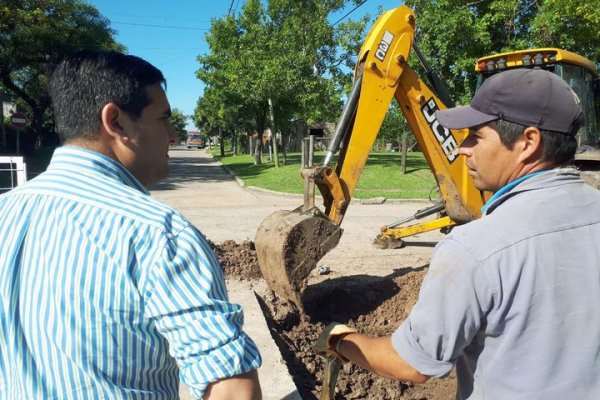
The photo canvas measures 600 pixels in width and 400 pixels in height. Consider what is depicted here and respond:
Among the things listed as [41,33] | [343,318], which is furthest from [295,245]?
[41,33]

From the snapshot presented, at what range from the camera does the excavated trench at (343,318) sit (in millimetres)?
4084

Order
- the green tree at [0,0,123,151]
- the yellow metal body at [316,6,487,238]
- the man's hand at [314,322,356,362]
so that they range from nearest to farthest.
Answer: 1. the man's hand at [314,322,356,362]
2. the yellow metal body at [316,6,487,238]
3. the green tree at [0,0,123,151]

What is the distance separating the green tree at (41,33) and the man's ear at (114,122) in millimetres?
19278

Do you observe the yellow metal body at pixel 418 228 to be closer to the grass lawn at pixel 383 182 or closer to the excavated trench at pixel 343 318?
the excavated trench at pixel 343 318

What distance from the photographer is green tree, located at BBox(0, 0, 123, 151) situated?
21859 millimetres

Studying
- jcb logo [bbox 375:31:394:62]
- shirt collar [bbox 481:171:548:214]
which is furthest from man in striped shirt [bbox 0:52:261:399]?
jcb logo [bbox 375:31:394:62]

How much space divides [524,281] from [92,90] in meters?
1.29

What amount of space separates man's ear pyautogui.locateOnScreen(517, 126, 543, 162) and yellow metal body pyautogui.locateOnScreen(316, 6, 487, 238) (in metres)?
3.84

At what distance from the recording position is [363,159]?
5711mm

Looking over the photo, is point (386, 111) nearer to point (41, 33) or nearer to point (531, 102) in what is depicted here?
point (531, 102)

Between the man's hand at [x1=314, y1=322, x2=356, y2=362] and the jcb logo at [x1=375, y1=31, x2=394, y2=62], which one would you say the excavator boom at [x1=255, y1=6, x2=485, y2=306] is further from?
the man's hand at [x1=314, y1=322, x2=356, y2=362]

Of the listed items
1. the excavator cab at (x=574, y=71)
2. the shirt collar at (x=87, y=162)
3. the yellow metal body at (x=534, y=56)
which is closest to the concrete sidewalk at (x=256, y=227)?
the shirt collar at (x=87, y=162)

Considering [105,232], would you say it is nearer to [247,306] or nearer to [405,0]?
[247,306]

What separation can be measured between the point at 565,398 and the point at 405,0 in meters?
17.9
